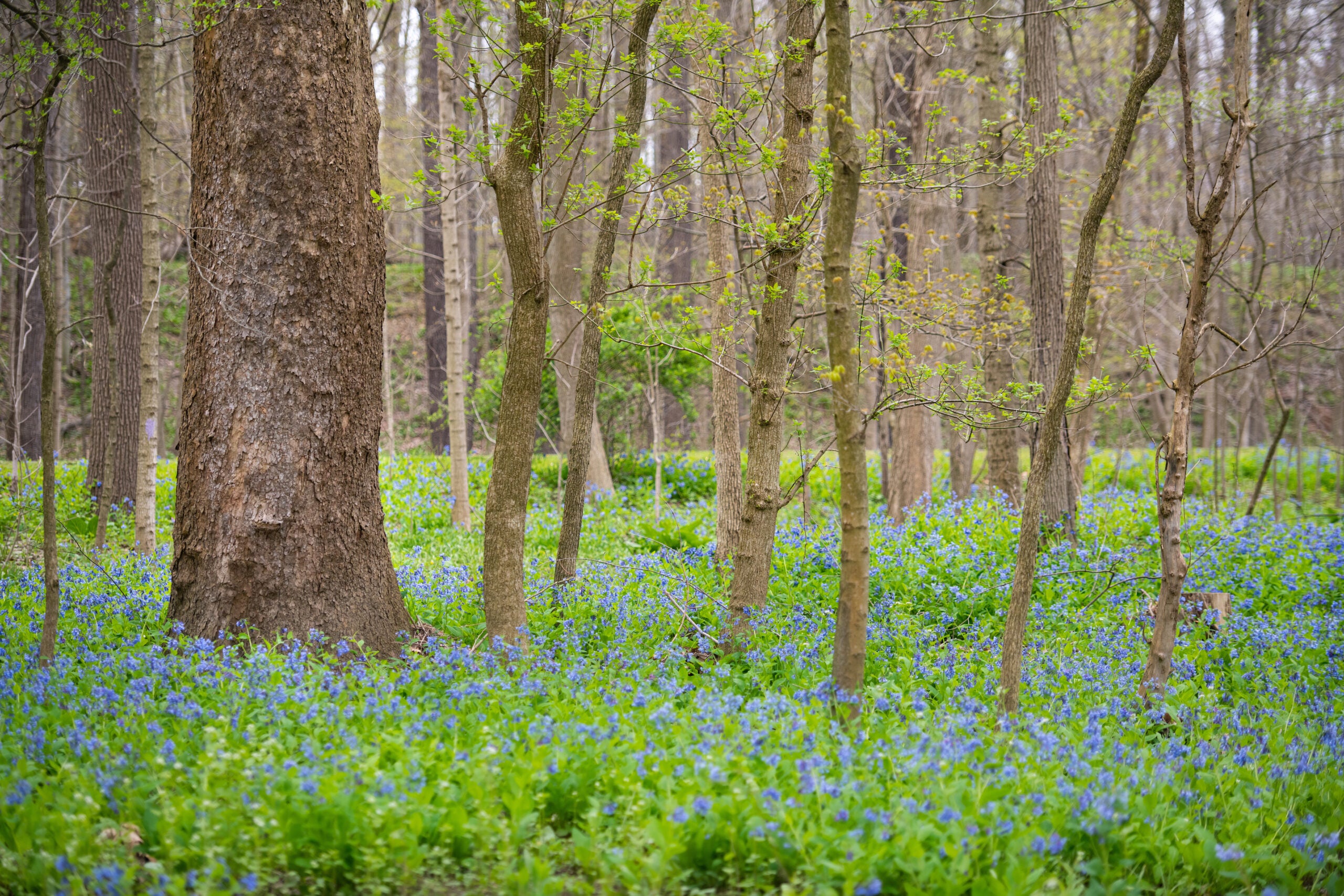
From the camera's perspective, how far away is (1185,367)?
4.05 m

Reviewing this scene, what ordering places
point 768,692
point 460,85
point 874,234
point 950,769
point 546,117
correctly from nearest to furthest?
1. point 950,769
2. point 768,692
3. point 546,117
4. point 460,85
5. point 874,234

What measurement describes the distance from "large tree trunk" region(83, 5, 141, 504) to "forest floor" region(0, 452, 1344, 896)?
4489 mm

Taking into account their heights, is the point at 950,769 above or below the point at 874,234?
below

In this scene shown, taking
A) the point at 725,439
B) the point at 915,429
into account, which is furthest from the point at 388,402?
the point at 725,439

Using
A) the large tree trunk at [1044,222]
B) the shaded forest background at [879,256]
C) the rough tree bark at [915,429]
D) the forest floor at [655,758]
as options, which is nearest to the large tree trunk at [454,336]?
the shaded forest background at [879,256]

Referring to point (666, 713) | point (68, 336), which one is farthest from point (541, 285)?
point (68, 336)

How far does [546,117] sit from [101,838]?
128 inches

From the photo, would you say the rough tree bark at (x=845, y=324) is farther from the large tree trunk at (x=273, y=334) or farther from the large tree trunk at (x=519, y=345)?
the large tree trunk at (x=273, y=334)

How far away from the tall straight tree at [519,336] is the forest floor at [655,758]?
1.13 feet

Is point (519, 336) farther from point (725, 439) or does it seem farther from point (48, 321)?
point (725, 439)

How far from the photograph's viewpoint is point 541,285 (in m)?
Answer: 4.20

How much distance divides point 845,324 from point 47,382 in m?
3.50

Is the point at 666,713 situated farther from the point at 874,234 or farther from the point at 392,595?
the point at 874,234

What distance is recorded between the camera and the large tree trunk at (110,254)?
345 inches
